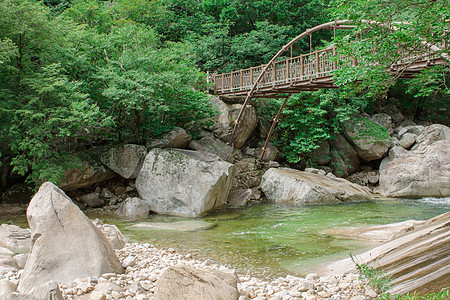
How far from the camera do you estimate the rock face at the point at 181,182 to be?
1116cm

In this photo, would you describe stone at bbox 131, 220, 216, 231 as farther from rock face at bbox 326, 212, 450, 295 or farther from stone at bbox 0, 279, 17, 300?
rock face at bbox 326, 212, 450, 295

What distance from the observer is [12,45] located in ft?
32.2

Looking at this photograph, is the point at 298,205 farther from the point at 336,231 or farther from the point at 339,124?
the point at 339,124

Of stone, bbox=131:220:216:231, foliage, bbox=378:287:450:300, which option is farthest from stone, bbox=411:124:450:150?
foliage, bbox=378:287:450:300

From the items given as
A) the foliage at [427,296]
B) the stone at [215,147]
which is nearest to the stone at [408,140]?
the stone at [215,147]

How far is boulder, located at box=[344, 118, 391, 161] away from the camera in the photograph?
1766 cm

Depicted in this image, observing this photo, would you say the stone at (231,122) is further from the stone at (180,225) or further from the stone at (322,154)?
the stone at (180,225)

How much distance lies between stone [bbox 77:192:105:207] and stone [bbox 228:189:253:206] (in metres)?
4.93

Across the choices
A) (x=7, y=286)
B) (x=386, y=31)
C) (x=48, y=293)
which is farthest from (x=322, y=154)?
(x=48, y=293)

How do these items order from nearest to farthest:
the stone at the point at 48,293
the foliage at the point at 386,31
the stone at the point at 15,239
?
the stone at the point at 48,293 < the foliage at the point at 386,31 < the stone at the point at 15,239

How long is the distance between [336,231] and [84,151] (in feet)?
31.0

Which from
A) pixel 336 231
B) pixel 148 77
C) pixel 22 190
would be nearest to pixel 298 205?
pixel 336 231

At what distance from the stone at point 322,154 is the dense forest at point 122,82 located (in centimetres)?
80

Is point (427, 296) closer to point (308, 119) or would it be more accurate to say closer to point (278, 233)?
point (278, 233)
